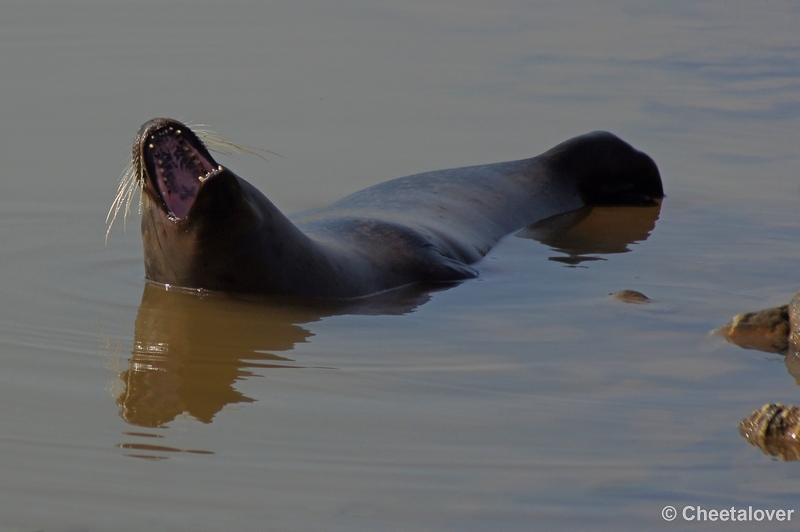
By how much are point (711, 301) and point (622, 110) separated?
447 cm

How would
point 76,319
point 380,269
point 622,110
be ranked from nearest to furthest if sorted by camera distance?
point 76,319, point 380,269, point 622,110

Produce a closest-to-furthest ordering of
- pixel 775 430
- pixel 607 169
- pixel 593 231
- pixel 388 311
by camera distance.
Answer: pixel 775 430
pixel 388 311
pixel 593 231
pixel 607 169

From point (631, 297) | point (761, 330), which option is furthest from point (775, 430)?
point (631, 297)

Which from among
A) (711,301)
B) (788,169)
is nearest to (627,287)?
(711,301)

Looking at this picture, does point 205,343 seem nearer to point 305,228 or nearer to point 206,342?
point 206,342

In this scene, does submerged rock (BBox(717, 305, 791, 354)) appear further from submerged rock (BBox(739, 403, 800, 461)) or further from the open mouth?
the open mouth

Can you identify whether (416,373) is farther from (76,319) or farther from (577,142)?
(577,142)

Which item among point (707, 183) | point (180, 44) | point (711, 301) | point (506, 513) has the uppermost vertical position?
point (180, 44)

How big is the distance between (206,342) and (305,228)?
159cm

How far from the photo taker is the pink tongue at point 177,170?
227 inches

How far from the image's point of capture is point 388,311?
5766 millimetres

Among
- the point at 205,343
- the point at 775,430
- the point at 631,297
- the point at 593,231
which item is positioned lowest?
the point at 775,430

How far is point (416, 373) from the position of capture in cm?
473

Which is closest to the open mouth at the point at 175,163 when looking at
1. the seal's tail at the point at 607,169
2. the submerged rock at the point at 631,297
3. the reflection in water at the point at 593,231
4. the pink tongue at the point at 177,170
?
the pink tongue at the point at 177,170
